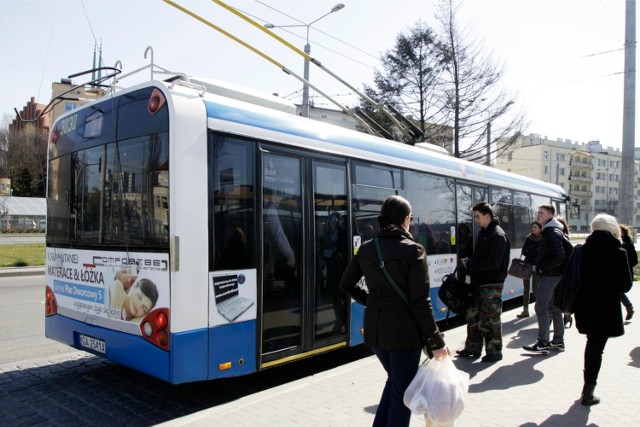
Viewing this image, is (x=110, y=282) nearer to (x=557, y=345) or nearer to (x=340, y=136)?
(x=340, y=136)

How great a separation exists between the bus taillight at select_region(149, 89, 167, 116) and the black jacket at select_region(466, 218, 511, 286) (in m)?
3.98

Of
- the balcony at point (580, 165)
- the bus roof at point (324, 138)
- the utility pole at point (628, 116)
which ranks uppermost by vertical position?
the balcony at point (580, 165)

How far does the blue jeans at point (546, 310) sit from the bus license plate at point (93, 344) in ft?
17.6

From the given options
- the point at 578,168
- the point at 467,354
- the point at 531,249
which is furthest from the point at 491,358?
the point at 578,168

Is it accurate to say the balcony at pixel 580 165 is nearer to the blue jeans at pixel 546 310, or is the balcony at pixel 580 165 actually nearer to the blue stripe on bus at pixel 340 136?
the blue stripe on bus at pixel 340 136

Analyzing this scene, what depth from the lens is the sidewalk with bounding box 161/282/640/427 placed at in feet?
14.1

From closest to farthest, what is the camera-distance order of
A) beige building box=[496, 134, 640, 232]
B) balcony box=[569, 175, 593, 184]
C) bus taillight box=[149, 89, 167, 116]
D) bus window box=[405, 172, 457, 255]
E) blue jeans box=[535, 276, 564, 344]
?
bus taillight box=[149, 89, 167, 116] → blue jeans box=[535, 276, 564, 344] → bus window box=[405, 172, 457, 255] → beige building box=[496, 134, 640, 232] → balcony box=[569, 175, 593, 184]

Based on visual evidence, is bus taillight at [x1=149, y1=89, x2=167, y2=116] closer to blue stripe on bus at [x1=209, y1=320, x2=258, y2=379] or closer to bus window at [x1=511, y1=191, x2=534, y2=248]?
blue stripe on bus at [x1=209, y1=320, x2=258, y2=379]

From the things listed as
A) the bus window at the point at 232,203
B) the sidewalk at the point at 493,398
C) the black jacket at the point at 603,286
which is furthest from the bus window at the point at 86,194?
the black jacket at the point at 603,286

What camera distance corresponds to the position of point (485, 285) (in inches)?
244

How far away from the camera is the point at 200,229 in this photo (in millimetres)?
4484

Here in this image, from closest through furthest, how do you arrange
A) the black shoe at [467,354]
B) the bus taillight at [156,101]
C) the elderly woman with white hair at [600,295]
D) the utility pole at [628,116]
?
the bus taillight at [156,101], the elderly woman with white hair at [600,295], the black shoe at [467,354], the utility pole at [628,116]

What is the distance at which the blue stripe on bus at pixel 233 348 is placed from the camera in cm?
458

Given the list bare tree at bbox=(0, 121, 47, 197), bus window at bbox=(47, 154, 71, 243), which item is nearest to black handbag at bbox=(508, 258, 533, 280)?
bus window at bbox=(47, 154, 71, 243)
